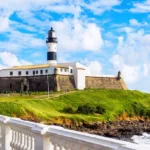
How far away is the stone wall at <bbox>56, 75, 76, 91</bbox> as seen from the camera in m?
65.6

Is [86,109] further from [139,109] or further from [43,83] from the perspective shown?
[43,83]

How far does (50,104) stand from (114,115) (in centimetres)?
982

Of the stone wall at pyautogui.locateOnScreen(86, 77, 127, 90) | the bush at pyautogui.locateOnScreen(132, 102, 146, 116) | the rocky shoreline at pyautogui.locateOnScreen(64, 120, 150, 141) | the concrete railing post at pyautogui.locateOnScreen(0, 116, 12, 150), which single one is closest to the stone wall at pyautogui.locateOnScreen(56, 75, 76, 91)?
the stone wall at pyautogui.locateOnScreen(86, 77, 127, 90)

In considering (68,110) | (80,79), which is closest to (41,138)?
(68,110)

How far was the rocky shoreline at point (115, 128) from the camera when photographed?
4403 cm

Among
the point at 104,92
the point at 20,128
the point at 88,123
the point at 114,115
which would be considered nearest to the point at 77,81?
the point at 104,92

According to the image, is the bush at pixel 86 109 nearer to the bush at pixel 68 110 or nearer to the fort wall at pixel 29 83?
the bush at pixel 68 110

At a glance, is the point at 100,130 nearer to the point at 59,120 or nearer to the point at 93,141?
the point at 59,120

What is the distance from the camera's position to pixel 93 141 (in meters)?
3.73

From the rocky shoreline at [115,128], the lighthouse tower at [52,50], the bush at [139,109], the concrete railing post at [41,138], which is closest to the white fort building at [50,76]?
the lighthouse tower at [52,50]

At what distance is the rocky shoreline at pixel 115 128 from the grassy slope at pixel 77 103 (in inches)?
54.5

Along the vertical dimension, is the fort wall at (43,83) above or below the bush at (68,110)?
above

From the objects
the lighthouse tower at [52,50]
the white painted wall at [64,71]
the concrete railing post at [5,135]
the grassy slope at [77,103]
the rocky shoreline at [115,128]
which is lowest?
the rocky shoreline at [115,128]

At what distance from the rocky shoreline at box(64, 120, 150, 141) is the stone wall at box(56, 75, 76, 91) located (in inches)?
620
